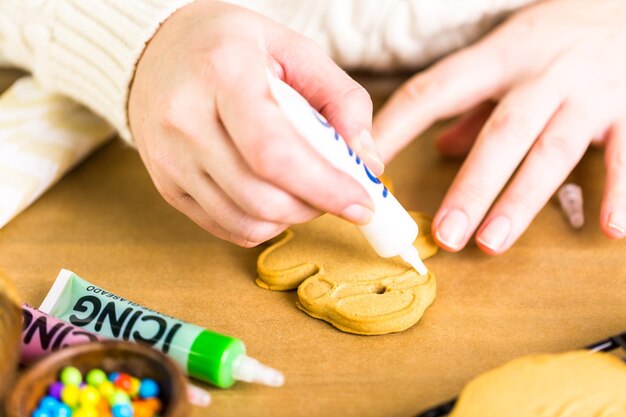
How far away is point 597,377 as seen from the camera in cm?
51

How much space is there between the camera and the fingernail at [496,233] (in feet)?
2.39

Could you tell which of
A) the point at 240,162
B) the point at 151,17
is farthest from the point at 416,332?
the point at 151,17

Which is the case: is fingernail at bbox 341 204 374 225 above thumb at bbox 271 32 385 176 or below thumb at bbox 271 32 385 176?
below

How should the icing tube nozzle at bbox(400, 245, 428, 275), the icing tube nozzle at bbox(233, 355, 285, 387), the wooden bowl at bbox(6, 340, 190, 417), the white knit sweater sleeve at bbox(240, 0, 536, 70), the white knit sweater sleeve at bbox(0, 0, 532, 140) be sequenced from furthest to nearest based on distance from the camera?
the white knit sweater sleeve at bbox(240, 0, 536, 70) → the white knit sweater sleeve at bbox(0, 0, 532, 140) → the icing tube nozzle at bbox(400, 245, 428, 275) → the icing tube nozzle at bbox(233, 355, 285, 387) → the wooden bowl at bbox(6, 340, 190, 417)

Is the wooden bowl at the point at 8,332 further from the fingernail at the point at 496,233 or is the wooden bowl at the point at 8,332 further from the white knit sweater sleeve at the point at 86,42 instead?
the fingernail at the point at 496,233

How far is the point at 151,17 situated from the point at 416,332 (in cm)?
40

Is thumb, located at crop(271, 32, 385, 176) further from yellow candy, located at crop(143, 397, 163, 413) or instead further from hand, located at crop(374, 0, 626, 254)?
yellow candy, located at crop(143, 397, 163, 413)

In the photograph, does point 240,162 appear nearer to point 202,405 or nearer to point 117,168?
point 202,405

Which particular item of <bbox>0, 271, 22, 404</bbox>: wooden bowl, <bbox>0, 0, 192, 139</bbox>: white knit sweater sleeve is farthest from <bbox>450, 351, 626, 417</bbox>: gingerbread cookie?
<bbox>0, 0, 192, 139</bbox>: white knit sweater sleeve

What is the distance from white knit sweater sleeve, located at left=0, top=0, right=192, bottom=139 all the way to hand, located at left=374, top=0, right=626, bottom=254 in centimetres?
29

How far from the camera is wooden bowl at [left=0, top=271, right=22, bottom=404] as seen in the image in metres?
0.45

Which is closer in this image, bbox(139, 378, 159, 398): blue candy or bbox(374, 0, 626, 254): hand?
bbox(139, 378, 159, 398): blue candy

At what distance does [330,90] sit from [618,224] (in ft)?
1.08

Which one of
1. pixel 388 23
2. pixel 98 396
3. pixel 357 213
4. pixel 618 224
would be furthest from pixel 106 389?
pixel 388 23
